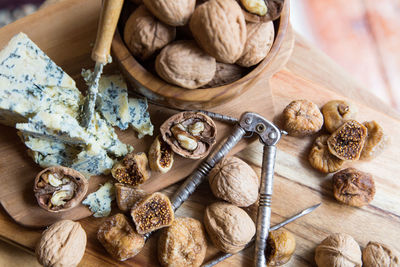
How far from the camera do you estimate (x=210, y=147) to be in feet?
4.88

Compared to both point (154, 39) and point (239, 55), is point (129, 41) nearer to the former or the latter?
point (154, 39)

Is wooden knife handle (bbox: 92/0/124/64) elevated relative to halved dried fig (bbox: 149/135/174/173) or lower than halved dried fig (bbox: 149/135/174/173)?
elevated

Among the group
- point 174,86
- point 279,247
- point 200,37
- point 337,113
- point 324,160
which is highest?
point 200,37

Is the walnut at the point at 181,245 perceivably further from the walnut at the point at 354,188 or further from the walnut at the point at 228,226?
the walnut at the point at 354,188

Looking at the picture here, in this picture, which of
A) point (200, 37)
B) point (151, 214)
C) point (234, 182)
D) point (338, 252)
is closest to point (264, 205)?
point (234, 182)

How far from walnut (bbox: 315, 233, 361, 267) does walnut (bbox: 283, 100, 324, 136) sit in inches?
16.0

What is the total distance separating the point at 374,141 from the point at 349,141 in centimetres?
12

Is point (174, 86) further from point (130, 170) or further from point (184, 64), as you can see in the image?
point (130, 170)

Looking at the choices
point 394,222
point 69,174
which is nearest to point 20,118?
point 69,174

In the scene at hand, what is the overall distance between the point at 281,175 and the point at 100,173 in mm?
695

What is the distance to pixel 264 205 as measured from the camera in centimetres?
150

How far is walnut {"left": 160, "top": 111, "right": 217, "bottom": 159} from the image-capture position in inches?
57.4

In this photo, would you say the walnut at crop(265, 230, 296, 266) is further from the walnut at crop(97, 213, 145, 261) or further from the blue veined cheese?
the blue veined cheese

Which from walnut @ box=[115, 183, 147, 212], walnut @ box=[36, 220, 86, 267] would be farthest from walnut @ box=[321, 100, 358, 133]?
walnut @ box=[36, 220, 86, 267]
